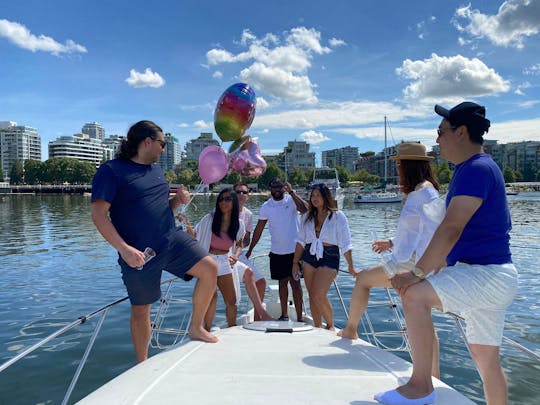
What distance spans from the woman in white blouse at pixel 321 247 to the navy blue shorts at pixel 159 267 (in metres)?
1.81

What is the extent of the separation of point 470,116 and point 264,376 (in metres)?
2.07

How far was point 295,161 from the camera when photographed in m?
157

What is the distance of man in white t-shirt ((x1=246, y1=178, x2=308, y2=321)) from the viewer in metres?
5.83

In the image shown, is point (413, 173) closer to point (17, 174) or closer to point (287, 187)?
point (287, 187)

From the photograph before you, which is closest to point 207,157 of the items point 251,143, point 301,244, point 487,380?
point 251,143

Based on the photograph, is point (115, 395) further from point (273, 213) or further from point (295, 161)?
point (295, 161)

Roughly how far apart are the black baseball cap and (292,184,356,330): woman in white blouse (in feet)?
8.86

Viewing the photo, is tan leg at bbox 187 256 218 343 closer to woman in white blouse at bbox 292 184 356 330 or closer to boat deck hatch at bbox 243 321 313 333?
boat deck hatch at bbox 243 321 313 333

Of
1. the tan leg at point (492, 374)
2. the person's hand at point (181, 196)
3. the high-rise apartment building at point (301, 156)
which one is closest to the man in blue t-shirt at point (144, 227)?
the person's hand at point (181, 196)

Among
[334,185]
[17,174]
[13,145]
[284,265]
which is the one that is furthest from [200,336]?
[13,145]

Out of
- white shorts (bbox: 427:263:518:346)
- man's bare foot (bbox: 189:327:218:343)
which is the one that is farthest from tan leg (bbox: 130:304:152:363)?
white shorts (bbox: 427:263:518:346)

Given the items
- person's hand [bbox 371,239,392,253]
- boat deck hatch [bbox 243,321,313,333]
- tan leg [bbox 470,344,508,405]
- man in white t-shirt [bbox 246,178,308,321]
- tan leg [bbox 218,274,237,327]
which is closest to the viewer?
tan leg [bbox 470,344,508,405]

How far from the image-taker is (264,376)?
272 cm

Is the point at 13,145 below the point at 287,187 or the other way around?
the other way around
